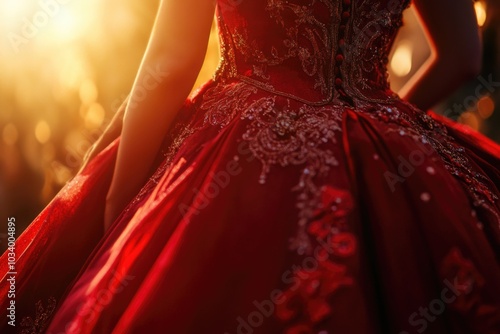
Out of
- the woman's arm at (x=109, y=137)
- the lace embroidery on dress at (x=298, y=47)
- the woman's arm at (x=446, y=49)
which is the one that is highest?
the woman's arm at (x=446, y=49)

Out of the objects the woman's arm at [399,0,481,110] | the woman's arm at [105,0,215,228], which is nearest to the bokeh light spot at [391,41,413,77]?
the woman's arm at [399,0,481,110]

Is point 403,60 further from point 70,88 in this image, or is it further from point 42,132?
point 42,132

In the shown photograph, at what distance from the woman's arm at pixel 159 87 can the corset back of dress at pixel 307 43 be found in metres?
0.07

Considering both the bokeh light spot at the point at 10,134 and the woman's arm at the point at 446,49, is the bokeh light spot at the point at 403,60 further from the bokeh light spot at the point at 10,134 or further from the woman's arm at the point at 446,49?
the bokeh light spot at the point at 10,134

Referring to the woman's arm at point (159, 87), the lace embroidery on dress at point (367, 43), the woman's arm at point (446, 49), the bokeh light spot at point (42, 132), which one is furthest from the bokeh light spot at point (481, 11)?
the bokeh light spot at point (42, 132)

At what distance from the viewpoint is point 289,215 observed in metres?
0.72

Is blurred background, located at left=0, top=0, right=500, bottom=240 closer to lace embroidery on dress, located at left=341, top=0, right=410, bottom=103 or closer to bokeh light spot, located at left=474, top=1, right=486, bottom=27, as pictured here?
bokeh light spot, located at left=474, top=1, right=486, bottom=27

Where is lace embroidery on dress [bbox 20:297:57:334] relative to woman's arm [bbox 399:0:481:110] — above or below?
below

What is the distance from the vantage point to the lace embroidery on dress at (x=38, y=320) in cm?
89

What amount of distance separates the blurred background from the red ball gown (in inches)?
60.6

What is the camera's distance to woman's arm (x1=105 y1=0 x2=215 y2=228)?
0.90 m

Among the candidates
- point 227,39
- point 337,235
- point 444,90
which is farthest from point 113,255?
point 444,90

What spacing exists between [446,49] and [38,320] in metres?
0.92

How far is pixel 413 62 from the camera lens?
2.26 metres
